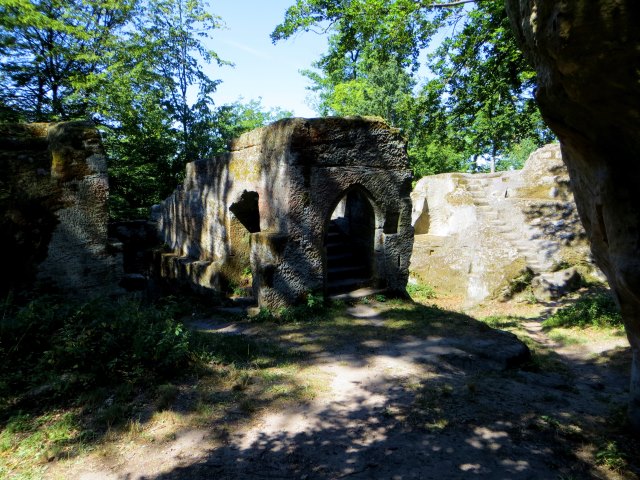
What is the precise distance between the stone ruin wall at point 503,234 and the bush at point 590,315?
2.22m

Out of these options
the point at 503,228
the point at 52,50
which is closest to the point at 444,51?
the point at 503,228

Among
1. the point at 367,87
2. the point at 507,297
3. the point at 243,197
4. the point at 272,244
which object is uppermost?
the point at 367,87

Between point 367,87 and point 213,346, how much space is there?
21.5 m

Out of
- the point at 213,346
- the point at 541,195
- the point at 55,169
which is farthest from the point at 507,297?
the point at 55,169

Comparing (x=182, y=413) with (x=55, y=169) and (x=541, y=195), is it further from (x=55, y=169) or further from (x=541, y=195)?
(x=541, y=195)

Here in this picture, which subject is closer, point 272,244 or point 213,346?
point 213,346

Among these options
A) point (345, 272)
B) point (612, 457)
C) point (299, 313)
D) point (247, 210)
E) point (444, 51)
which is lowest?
point (612, 457)

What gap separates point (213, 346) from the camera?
→ 4.91 m

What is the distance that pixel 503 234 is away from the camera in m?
11.5

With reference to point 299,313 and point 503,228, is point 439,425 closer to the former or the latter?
point 299,313

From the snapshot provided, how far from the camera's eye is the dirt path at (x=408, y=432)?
9.43 ft

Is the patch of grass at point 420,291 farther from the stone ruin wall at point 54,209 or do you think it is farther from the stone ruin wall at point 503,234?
the stone ruin wall at point 54,209

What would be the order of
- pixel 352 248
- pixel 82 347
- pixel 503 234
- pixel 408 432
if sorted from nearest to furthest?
pixel 408 432
pixel 82 347
pixel 352 248
pixel 503 234

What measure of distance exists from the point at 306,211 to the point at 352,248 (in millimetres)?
2220
